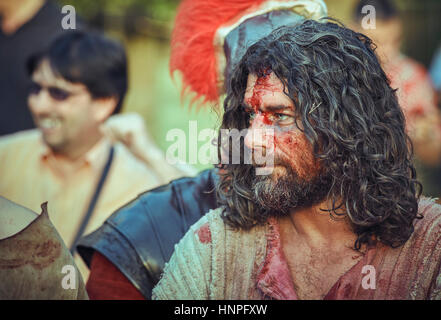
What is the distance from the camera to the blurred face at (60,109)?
3615 mm

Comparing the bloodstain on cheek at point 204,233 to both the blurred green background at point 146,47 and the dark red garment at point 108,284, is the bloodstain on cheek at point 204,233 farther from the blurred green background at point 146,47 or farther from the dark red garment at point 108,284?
the blurred green background at point 146,47

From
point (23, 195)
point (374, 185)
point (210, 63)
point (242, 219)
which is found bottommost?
point (23, 195)

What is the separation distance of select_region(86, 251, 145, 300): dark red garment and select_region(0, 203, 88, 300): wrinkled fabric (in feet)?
1.11

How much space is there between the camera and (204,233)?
7.24 feet

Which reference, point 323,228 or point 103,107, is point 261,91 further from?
point 103,107

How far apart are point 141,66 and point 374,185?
16.7 feet

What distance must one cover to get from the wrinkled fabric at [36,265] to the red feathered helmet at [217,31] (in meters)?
0.99

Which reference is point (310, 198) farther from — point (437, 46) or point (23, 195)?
point (437, 46)

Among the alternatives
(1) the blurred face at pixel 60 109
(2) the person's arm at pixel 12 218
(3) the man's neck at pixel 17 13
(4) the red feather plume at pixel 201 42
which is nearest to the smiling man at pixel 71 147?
(1) the blurred face at pixel 60 109

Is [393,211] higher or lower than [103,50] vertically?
lower

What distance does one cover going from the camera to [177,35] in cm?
277
